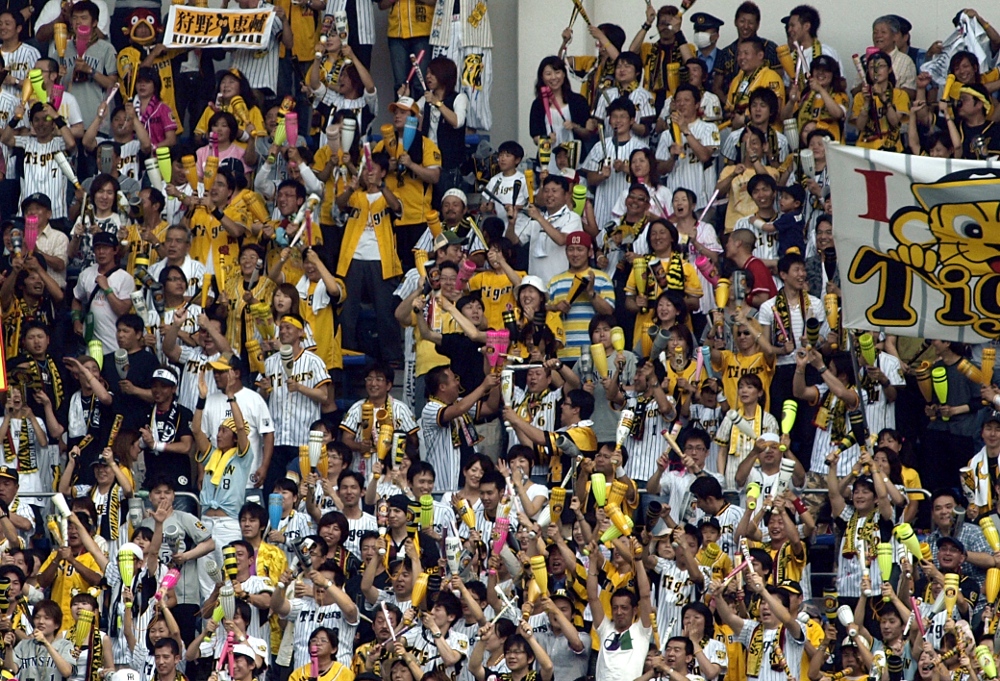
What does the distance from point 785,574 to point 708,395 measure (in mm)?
1781

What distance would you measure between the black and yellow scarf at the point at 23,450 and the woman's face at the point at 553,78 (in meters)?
5.10

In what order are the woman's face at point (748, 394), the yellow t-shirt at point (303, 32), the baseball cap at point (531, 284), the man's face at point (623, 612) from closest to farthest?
the man's face at point (623, 612), the woman's face at point (748, 394), the baseball cap at point (531, 284), the yellow t-shirt at point (303, 32)

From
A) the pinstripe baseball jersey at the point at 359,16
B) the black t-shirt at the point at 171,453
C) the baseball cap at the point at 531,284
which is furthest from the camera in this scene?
the pinstripe baseball jersey at the point at 359,16

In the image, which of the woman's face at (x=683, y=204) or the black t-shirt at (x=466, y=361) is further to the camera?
the woman's face at (x=683, y=204)

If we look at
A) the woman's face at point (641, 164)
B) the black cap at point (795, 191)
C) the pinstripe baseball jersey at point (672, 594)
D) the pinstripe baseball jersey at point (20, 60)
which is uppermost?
the pinstripe baseball jersey at point (20, 60)

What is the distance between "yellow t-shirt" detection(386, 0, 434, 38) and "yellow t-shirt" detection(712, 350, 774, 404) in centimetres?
463

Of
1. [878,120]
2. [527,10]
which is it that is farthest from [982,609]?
[527,10]

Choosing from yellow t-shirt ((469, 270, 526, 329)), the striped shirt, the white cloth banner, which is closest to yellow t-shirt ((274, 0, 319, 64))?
yellow t-shirt ((469, 270, 526, 329))

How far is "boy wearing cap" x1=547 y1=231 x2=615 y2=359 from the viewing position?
67.6 ft

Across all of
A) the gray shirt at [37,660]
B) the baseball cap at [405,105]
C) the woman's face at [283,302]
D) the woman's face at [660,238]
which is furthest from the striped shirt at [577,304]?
the gray shirt at [37,660]

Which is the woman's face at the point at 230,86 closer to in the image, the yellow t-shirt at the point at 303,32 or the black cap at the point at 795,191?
the yellow t-shirt at the point at 303,32

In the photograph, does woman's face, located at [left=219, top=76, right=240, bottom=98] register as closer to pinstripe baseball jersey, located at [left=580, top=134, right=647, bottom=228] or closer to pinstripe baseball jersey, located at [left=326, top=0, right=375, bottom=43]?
pinstripe baseball jersey, located at [left=326, top=0, right=375, bottom=43]

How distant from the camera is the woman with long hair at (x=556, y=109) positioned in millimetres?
22438

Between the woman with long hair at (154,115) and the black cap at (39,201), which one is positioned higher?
the woman with long hair at (154,115)
